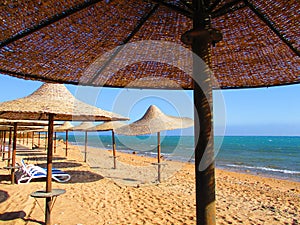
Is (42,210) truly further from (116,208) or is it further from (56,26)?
(56,26)

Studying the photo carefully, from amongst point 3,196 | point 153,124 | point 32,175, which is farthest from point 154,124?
point 3,196

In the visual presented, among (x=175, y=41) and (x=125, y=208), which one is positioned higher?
(x=175, y=41)

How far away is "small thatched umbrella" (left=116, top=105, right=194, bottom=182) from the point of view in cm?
797

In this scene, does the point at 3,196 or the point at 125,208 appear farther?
the point at 3,196

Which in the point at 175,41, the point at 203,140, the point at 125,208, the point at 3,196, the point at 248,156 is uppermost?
the point at 175,41

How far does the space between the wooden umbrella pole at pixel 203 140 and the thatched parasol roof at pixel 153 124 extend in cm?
643

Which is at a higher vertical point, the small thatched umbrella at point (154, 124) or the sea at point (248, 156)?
the small thatched umbrella at point (154, 124)

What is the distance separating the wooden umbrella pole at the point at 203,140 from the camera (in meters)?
1.20

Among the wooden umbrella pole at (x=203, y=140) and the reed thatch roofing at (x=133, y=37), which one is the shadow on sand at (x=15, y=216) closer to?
the reed thatch roofing at (x=133, y=37)

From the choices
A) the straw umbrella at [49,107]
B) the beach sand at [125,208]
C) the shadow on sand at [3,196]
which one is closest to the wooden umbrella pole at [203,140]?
the straw umbrella at [49,107]

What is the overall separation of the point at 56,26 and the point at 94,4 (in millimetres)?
355

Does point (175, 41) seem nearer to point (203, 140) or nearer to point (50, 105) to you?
point (203, 140)

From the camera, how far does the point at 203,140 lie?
1.25 metres

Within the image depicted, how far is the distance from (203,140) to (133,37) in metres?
1.21
